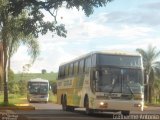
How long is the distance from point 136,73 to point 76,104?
5.67 m

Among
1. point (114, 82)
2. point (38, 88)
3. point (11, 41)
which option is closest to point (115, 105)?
point (114, 82)

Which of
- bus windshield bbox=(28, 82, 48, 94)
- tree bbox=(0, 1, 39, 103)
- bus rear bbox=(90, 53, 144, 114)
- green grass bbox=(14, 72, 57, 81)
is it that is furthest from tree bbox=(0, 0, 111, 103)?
green grass bbox=(14, 72, 57, 81)

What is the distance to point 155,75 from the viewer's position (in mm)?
61125

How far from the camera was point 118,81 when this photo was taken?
2572cm

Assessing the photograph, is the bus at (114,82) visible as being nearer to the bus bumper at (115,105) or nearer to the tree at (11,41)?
the bus bumper at (115,105)

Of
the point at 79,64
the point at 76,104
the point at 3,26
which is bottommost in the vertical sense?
the point at 76,104

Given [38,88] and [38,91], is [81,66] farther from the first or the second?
[38,88]

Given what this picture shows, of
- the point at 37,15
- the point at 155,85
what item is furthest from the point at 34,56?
the point at 155,85

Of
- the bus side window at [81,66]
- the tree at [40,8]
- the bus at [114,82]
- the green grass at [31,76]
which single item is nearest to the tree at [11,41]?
the bus side window at [81,66]

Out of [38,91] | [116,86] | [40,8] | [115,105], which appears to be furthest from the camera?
[38,91]

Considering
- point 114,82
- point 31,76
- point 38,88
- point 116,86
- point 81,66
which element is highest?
point 31,76

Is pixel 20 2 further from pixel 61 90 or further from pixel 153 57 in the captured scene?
pixel 153 57

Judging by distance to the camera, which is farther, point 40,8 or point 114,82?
point 114,82

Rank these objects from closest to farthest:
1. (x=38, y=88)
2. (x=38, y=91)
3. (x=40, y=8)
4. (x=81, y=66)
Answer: (x=40, y=8), (x=81, y=66), (x=38, y=91), (x=38, y=88)
